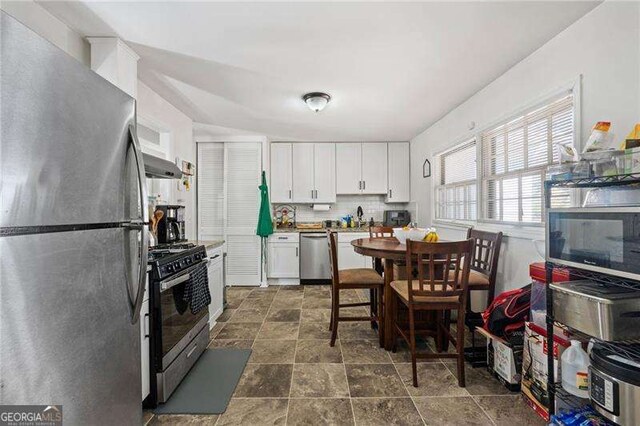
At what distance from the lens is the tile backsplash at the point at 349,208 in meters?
5.13

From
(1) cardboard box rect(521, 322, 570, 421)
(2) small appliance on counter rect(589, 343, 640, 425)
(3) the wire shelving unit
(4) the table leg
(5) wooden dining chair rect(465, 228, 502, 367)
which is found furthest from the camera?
(4) the table leg

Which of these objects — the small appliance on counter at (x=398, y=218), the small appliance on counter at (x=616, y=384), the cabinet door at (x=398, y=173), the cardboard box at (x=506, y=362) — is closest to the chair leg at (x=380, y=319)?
the cardboard box at (x=506, y=362)

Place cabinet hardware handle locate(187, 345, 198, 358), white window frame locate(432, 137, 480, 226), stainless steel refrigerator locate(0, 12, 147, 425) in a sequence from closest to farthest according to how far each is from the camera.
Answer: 1. stainless steel refrigerator locate(0, 12, 147, 425)
2. cabinet hardware handle locate(187, 345, 198, 358)
3. white window frame locate(432, 137, 480, 226)

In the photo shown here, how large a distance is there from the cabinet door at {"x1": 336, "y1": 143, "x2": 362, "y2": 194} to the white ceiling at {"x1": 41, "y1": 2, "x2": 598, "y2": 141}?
170cm

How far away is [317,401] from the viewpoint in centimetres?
178

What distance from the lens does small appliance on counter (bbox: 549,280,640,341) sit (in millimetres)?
1118

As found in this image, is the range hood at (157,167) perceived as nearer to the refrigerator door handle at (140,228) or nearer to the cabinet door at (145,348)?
the refrigerator door handle at (140,228)

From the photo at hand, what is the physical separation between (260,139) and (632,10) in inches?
157

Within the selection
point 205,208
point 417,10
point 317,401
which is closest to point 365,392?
point 317,401

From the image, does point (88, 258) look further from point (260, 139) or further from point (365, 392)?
point (260, 139)

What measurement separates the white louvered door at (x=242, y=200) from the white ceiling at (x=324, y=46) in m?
1.31

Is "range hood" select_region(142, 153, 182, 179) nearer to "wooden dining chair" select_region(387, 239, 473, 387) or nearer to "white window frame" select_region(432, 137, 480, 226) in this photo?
"wooden dining chair" select_region(387, 239, 473, 387)

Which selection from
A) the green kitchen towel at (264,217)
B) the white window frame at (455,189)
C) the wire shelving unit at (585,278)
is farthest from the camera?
the green kitchen towel at (264,217)

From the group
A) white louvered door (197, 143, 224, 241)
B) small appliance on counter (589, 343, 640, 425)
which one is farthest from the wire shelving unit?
white louvered door (197, 143, 224, 241)
